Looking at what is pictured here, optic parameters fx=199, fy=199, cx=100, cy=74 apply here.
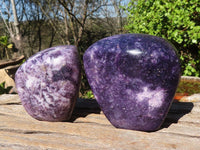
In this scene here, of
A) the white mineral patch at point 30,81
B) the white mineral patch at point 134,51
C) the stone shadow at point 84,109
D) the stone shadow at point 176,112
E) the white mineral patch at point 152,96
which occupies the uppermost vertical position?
the white mineral patch at point 134,51

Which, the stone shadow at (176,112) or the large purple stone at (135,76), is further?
the stone shadow at (176,112)

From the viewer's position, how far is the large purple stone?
4.21 ft

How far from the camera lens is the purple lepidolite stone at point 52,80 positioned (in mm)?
1486

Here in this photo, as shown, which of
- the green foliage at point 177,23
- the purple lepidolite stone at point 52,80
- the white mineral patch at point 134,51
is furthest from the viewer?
the green foliage at point 177,23

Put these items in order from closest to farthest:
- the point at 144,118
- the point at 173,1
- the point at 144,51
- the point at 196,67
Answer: the point at 144,51 → the point at 144,118 → the point at 173,1 → the point at 196,67

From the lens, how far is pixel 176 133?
1427mm

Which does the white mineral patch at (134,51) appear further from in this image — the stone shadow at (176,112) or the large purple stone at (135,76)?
the stone shadow at (176,112)

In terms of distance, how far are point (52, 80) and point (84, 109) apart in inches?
23.3

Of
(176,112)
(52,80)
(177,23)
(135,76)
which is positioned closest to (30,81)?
(52,80)

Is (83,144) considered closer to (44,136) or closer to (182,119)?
(44,136)

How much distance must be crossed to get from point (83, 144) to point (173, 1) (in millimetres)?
3383

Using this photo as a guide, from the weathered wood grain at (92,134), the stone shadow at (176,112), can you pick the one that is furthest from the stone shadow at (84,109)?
the stone shadow at (176,112)

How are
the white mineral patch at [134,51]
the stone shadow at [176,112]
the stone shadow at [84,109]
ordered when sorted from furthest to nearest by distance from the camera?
the stone shadow at [84,109] < the stone shadow at [176,112] < the white mineral patch at [134,51]

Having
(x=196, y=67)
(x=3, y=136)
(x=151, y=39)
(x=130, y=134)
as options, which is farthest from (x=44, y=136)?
(x=196, y=67)
